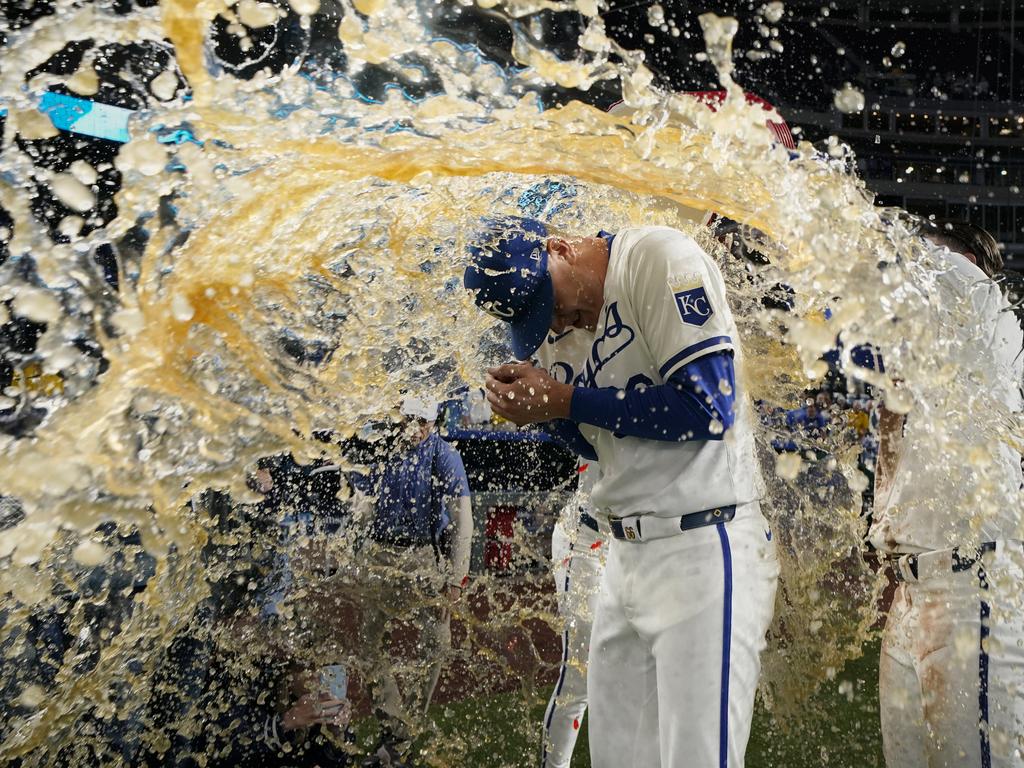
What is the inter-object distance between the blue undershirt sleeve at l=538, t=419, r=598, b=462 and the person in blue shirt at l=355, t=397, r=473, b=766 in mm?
1533

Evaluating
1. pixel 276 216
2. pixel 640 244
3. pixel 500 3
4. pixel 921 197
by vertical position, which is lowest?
pixel 921 197

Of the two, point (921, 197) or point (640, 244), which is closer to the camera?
point (640, 244)

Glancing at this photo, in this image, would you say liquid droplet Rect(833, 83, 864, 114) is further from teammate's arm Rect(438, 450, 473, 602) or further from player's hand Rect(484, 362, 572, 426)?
teammate's arm Rect(438, 450, 473, 602)

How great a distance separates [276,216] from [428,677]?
2321 mm

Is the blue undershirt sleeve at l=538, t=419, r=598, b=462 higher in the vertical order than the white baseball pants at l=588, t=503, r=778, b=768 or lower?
higher

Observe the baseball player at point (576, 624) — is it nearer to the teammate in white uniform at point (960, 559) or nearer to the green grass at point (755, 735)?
the green grass at point (755, 735)

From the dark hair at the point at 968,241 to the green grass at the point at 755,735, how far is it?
1.73m

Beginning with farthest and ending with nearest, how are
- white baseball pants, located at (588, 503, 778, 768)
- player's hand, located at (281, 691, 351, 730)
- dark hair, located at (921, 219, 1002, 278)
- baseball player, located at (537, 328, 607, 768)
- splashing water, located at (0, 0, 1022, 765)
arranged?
baseball player, located at (537, 328, 607, 768) < player's hand, located at (281, 691, 351, 730) < dark hair, located at (921, 219, 1002, 278) < splashing water, located at (0, 0, 1022, 765) < white baseball pants, located at (588, 503, 778, 768)

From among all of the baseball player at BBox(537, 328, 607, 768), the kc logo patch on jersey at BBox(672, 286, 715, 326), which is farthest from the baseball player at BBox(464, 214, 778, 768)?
the baseball player at BBox(537, 328, 607, 768)

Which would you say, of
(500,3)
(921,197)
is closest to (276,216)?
(500,3)

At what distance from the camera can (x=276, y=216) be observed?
7.98 ft

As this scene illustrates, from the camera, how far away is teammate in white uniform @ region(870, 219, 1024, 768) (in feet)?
6.89

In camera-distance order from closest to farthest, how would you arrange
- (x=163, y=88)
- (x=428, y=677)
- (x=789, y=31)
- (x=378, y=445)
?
(x=163, y=88), (x=428, y=677), (x=378, y=445), (x=789, y=31)

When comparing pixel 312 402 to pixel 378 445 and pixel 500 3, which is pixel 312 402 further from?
pixel 378 445
